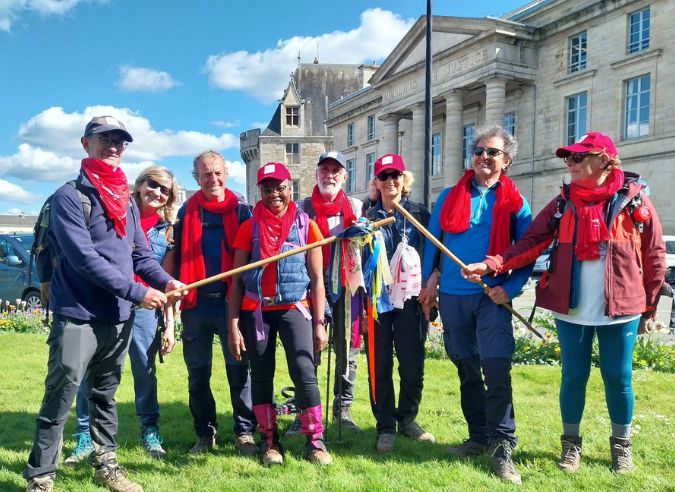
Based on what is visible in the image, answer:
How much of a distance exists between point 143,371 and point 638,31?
26.7 m

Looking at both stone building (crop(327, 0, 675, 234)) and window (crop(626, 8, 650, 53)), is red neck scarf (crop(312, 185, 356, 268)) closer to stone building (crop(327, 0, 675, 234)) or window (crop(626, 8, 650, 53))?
stone building (crop(327, 0, 675, 234))

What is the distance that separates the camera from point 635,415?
4.95m

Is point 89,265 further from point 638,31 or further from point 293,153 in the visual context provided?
point 293,153

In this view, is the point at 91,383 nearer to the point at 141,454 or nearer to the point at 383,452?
the point at 141,454

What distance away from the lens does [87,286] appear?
3.29 meters

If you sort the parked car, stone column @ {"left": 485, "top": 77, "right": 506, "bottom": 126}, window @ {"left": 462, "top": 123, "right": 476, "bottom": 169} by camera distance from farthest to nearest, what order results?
window @ {"left": 462, "top": 123, "right": 476, "bottom": 169} < stone column @ {"left": 485, "top": 77, "right": 506, "bottom": 126} < the parked car

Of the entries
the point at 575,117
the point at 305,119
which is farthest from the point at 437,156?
the point at 305,119

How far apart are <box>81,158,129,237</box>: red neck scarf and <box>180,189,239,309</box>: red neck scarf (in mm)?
695

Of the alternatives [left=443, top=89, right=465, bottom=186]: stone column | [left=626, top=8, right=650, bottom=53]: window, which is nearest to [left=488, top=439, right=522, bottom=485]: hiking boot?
[left=626, top=8, right=650, bottom=53]: window

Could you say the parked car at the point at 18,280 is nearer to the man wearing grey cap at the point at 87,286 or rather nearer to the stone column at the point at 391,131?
the man wearing grey cap at the point at 87,286

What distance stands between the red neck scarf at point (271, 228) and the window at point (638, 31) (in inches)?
998

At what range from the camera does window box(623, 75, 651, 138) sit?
23.7 metres

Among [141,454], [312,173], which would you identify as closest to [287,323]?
[141,454]

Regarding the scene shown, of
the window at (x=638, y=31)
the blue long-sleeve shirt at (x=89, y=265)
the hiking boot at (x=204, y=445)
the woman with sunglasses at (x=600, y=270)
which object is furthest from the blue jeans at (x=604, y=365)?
the window at (x=638, y=31)
